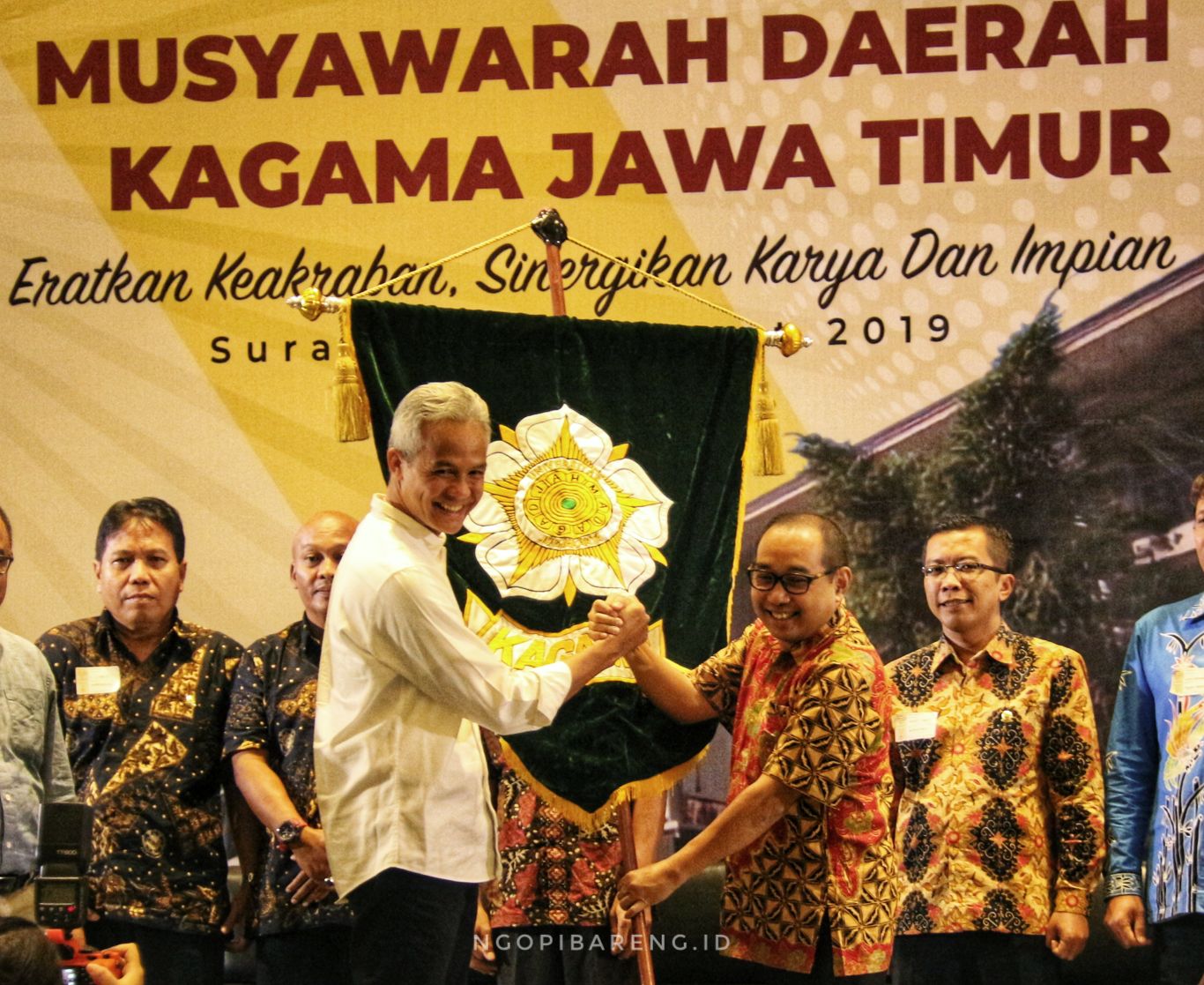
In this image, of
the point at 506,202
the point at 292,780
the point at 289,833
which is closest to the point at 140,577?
the point at 292,780

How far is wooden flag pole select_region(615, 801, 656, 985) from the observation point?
10.7ft

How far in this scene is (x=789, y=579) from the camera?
3059mm

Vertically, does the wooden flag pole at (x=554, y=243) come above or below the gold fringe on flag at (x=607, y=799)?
above

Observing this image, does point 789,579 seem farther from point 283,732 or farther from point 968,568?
point 283,732

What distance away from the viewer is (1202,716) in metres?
3.62

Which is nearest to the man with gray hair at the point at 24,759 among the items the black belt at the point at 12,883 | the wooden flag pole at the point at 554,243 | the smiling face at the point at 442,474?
the black belt at the point at 12,883

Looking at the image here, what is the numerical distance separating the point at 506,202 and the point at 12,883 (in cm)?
258

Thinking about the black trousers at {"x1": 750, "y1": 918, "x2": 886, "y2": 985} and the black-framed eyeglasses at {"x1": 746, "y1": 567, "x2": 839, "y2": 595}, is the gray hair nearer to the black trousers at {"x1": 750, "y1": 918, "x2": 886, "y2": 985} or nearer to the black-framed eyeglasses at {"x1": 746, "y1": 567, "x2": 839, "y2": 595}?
the black-framed eyeglasses at {"x1": 746, "y1": 567, "x2": 839, "y2": 595}

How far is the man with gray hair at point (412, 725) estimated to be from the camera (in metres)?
2.71

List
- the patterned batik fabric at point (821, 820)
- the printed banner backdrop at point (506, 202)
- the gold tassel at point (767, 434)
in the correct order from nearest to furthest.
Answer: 1. the patterned batik fabric at point (821, 820)
2. the gold tassel at point (767, 434)
3. the printed banner backdrop at point (506, 202)

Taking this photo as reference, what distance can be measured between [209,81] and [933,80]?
7.37 feet

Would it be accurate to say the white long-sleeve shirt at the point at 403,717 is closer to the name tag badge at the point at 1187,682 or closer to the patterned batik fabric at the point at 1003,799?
the patterned batik fabric at the point at 1003,799

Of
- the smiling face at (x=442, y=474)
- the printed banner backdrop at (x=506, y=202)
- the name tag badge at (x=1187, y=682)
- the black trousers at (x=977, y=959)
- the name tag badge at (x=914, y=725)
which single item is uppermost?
the printed banner backdrop at (x=506, y=202)

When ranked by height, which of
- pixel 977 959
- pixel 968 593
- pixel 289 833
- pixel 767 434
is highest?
pixel 767 434
